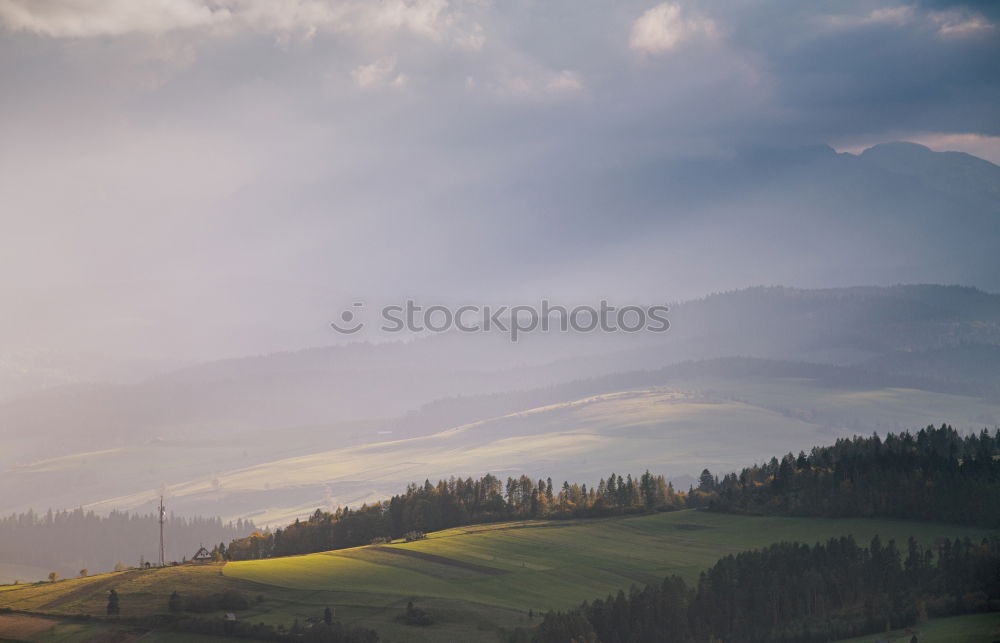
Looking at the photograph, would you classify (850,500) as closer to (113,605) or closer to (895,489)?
(895,489)

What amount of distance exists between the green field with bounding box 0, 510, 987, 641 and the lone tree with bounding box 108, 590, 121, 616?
122cm

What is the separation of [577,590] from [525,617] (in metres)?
17.8

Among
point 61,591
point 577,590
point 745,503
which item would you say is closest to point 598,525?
point 745,503

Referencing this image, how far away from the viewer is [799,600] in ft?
442

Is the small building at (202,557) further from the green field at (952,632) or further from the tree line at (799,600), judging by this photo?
the green field at (952,632)

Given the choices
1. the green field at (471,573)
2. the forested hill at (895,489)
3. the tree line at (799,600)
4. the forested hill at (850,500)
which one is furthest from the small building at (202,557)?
the forested hill at (895,489)

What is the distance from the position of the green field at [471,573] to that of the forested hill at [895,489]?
4.85 metres

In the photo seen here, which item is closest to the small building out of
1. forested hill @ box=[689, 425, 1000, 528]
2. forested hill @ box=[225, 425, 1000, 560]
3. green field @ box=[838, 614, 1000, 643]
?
forested hill @ box=[225, 425, 1000, 560]

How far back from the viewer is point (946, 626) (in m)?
118

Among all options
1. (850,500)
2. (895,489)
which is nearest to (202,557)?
(850,500)

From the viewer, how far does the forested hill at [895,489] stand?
6565 inches

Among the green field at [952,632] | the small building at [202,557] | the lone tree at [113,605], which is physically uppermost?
the small building at [202,557]

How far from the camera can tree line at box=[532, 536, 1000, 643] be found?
125m

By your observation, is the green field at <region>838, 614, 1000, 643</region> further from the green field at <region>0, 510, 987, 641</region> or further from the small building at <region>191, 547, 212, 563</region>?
the small building at <region>191, 547, 212, 563</region>
